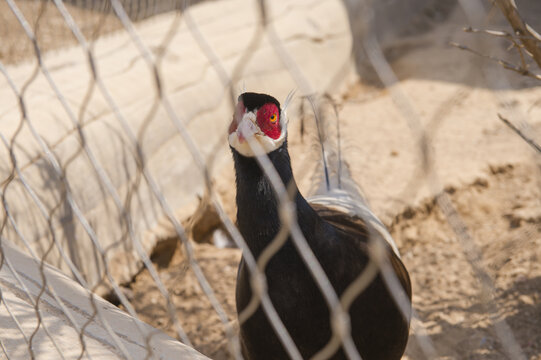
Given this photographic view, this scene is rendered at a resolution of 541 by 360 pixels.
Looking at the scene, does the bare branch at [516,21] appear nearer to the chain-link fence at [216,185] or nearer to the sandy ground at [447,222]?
the chain-link fence at [216,185]

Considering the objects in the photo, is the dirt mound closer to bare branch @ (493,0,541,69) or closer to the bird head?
bare branch @ (493,0,541,69)

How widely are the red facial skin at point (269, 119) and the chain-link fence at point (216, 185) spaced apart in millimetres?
121

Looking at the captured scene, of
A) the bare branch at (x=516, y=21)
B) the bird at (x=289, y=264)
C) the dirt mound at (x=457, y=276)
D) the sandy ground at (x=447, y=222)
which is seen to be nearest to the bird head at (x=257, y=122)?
the bird at (x=289, y=264)

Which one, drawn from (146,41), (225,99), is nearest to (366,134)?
(225,99)

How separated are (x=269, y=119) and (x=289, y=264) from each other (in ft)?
1.38

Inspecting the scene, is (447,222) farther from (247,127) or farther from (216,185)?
(247,127)

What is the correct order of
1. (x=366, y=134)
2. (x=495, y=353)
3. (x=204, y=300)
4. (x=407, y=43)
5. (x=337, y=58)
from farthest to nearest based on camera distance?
(x=407, y=43)
(x=337, y=58)
(x=366, y=134)
(x=204, y=300)
(x=495, y=353)

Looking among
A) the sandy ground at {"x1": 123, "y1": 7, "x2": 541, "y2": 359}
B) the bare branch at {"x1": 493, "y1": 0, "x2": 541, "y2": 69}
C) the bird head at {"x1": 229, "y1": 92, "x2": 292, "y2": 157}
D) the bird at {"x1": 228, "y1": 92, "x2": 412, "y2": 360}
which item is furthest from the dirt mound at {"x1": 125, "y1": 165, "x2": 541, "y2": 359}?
the bird head at {"x1": 229, "y1": 92, "x2": 292, "y2": 157}

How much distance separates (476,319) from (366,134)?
6.03ft

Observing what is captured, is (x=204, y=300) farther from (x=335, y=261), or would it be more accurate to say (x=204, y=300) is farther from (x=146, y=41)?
(x=146, y=41)

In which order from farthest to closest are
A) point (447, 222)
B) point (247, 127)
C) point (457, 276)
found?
point (447, 222) → point (457, 276) → point (247, 127)

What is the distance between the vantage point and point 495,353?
226 centimetres

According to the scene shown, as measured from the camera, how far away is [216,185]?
3502 mm

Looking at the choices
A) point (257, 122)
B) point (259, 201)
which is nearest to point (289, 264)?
point (259, 201)
